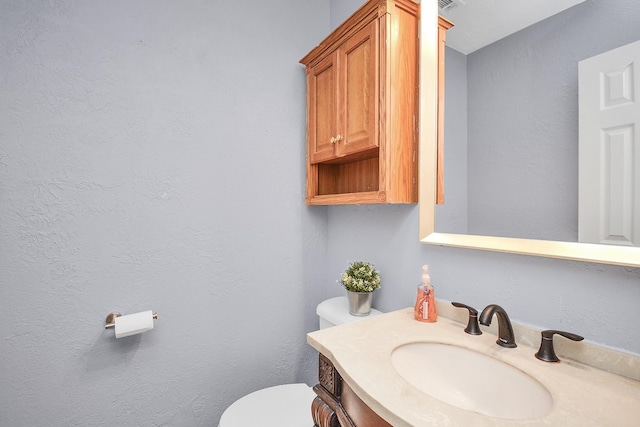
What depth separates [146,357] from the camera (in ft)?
3.80

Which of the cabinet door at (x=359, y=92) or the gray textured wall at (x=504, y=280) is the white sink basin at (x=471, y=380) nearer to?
the gray textured wall at (x=504, y=280)

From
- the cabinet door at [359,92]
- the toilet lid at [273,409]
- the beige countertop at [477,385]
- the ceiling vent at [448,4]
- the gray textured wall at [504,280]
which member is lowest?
the toilet lid at [273,409]

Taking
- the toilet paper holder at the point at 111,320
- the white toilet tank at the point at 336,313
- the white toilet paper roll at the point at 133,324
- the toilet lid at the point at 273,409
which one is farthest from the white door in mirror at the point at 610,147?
the toilet paper holder at the point at 111,320

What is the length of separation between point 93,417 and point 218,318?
54 centimetres

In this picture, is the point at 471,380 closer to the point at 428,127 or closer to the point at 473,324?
the point at 473,324

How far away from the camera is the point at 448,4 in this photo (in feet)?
3.34

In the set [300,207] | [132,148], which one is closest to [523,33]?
[300,207]

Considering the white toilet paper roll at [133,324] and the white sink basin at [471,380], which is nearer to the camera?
the white sink basin at [471,380]

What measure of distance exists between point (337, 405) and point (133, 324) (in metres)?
0.83

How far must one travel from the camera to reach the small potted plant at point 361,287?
46.7 inches

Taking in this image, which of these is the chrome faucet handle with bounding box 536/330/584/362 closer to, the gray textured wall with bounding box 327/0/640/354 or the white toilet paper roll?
the gray textured wall with bounding box 327/0/640/354

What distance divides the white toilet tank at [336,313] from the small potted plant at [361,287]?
0.12 ft

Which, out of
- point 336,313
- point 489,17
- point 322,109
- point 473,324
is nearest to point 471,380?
point 473,324

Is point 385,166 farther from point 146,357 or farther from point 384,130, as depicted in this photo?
point 146,357
